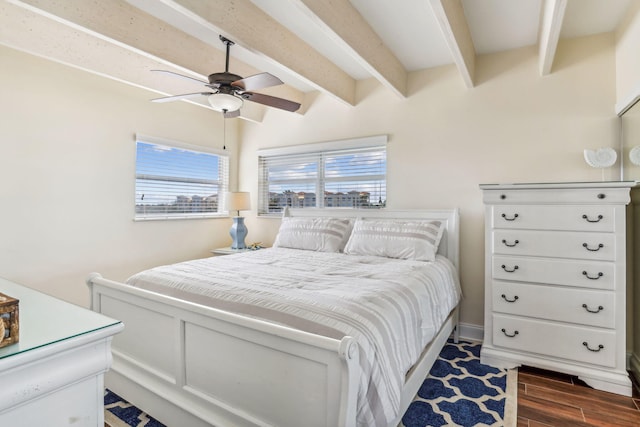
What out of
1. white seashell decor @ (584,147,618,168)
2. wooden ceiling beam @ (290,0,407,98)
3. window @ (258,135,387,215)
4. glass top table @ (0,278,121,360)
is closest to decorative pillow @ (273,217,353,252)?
window @ (258,135,387,215)

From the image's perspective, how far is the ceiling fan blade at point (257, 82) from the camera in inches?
87.4

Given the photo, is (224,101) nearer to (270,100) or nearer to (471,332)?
(270,100)

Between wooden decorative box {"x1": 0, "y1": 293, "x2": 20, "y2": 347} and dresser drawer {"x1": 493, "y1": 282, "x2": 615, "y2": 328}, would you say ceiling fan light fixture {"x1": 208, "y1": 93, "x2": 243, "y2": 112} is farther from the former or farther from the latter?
dresser drawer {"x1": 493, "y1": 282, "x2": 615, "y2": 328}

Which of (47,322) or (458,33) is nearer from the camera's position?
(47,322)

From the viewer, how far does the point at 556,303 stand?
2.22 metres

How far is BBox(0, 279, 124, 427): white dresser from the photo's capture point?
0.59 metres

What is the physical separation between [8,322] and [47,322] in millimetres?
127

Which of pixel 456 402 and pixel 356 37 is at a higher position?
pixel 356 37

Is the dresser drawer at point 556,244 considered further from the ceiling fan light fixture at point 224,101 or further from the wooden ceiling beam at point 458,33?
A: the ceiling fan light fixture at point 224,101

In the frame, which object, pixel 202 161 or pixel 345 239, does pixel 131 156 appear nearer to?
pixel 202 161

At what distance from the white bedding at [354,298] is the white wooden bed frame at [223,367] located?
0.43 feet

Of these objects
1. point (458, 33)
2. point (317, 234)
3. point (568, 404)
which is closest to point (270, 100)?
point (317, 234)

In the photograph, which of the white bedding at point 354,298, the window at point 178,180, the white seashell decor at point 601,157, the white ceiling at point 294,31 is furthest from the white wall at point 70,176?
the white seashell decor at point 601,157

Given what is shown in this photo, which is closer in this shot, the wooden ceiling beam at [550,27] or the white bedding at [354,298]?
the white bedding at [354,298]
